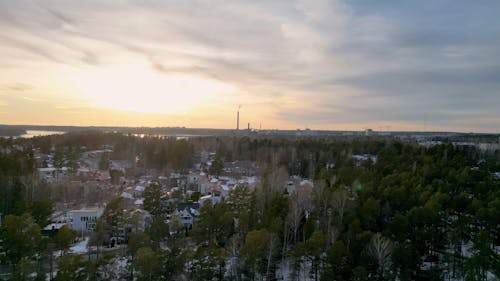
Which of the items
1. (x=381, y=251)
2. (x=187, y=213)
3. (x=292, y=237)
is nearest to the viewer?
(x=381, y=251)

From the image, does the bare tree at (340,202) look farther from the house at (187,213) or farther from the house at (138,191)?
the house at (138,191)

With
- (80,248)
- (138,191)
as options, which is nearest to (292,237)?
(80,248)

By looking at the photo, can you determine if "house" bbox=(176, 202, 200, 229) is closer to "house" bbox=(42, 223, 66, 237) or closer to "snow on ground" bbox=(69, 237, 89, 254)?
"snow on ground" bbox=(69, 237, 89, 254)

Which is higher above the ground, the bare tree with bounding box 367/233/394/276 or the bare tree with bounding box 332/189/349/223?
the bare tree with bounding box 332/189/349/223

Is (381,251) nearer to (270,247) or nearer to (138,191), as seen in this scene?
(270,247)

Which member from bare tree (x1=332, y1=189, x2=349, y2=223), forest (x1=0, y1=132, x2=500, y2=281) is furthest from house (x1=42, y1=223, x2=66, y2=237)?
bare tree (x1=332, y1=189, x2=349, y2=223)

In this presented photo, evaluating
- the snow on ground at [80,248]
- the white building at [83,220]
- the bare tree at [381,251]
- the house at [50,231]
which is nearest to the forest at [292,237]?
the bare tree at [381,251]

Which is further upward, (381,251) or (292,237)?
(381,251)

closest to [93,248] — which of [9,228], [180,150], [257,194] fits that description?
[9,228]
